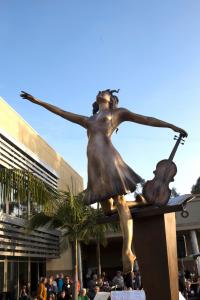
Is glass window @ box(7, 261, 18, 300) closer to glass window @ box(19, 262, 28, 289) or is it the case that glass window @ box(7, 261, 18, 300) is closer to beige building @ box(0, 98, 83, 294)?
beige building @ box(0, 98, 83, 294)

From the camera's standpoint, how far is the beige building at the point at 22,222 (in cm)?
1628

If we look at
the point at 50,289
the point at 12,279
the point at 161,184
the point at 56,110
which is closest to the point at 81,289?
the point at 50,289

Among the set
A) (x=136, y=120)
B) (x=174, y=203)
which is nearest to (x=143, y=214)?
(x=174, y=203)

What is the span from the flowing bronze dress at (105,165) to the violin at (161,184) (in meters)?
0.23

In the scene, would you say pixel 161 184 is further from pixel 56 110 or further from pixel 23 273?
pixel 23 273

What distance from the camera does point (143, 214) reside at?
16.9 feet

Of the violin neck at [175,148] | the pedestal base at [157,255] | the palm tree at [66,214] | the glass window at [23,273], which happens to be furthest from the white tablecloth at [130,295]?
the glass window at [23,273]

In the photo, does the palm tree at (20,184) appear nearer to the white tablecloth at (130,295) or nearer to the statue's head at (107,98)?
the statue's head at (107,98)

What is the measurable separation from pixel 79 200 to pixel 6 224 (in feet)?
9.42

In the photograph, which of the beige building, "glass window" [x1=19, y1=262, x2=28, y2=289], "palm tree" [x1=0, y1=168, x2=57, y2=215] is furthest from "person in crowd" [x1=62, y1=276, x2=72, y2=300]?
"palm tree" [x1=0, y1=168, x2=57, y2=215]

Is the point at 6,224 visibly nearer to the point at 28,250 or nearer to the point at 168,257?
the point at 28,250

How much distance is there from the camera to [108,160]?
479 centimetres

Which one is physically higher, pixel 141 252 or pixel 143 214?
pixel 143 214

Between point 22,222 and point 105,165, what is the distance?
45.5 feet
